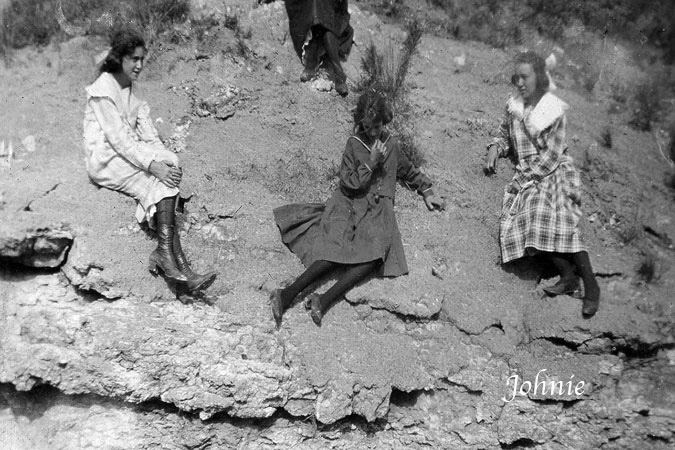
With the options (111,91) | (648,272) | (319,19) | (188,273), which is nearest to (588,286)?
(648,272)

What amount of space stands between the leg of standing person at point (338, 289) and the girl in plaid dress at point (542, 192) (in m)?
1.08

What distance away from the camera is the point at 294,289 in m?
4.00

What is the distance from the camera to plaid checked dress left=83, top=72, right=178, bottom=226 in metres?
3.90

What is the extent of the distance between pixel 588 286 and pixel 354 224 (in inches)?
63.7

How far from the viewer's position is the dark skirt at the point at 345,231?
161 inches

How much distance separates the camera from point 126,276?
3.90 meters

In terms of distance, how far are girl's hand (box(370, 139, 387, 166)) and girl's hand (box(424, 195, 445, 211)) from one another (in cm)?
59

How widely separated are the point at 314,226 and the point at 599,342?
A: 2082 millimetres

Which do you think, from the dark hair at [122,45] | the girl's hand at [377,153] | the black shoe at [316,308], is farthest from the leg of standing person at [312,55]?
the black shoe at [316,308]

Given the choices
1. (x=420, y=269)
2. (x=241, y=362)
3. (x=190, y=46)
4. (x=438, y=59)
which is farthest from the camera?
(x=438, y=59)

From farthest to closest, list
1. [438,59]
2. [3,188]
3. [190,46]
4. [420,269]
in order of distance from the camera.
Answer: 1. [438,59]
2. [190,46]
3. [420,269]
4. [3,188]

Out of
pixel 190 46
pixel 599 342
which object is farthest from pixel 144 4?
pixel 599 342

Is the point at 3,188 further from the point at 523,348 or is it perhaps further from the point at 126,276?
the point at 523,348

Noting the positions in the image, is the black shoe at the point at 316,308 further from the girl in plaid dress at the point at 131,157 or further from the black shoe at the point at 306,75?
the black shoe at the point at 306,75
